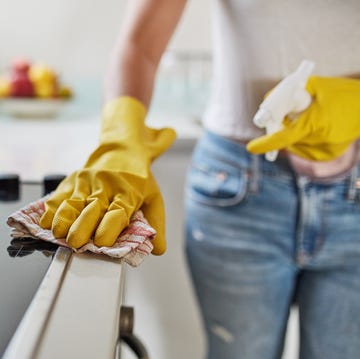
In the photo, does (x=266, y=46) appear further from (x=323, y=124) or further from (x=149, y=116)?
(x=149, y=116)

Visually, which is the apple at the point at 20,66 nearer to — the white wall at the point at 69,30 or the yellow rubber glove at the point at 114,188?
the white wall at the point at 69,30

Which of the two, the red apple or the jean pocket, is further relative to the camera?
the red apple

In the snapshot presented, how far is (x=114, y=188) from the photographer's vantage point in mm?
627

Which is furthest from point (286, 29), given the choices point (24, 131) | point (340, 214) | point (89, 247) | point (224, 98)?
point (24, 131)

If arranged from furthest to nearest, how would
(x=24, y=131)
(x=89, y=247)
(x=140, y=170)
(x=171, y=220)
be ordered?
(x=24, y=131)
(x=171, y=220)
(x=140, y=170)
(x=89, y=247)

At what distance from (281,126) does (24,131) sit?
0.83 m

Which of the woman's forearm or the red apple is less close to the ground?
the woman's forearm

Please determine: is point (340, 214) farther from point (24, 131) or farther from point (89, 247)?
point (24, 131)

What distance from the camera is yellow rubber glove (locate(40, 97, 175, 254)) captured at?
0.53 meters

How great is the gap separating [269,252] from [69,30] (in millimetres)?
1080

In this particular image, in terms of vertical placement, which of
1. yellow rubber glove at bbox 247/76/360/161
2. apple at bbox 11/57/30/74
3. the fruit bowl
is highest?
yellow rubber glove at bbox 247/76/360/161

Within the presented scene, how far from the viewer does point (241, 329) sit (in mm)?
950

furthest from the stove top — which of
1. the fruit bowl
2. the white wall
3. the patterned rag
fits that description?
the white wall

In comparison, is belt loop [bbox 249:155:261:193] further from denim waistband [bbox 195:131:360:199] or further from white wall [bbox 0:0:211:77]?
white wall [bbox 0:0:211:77]
